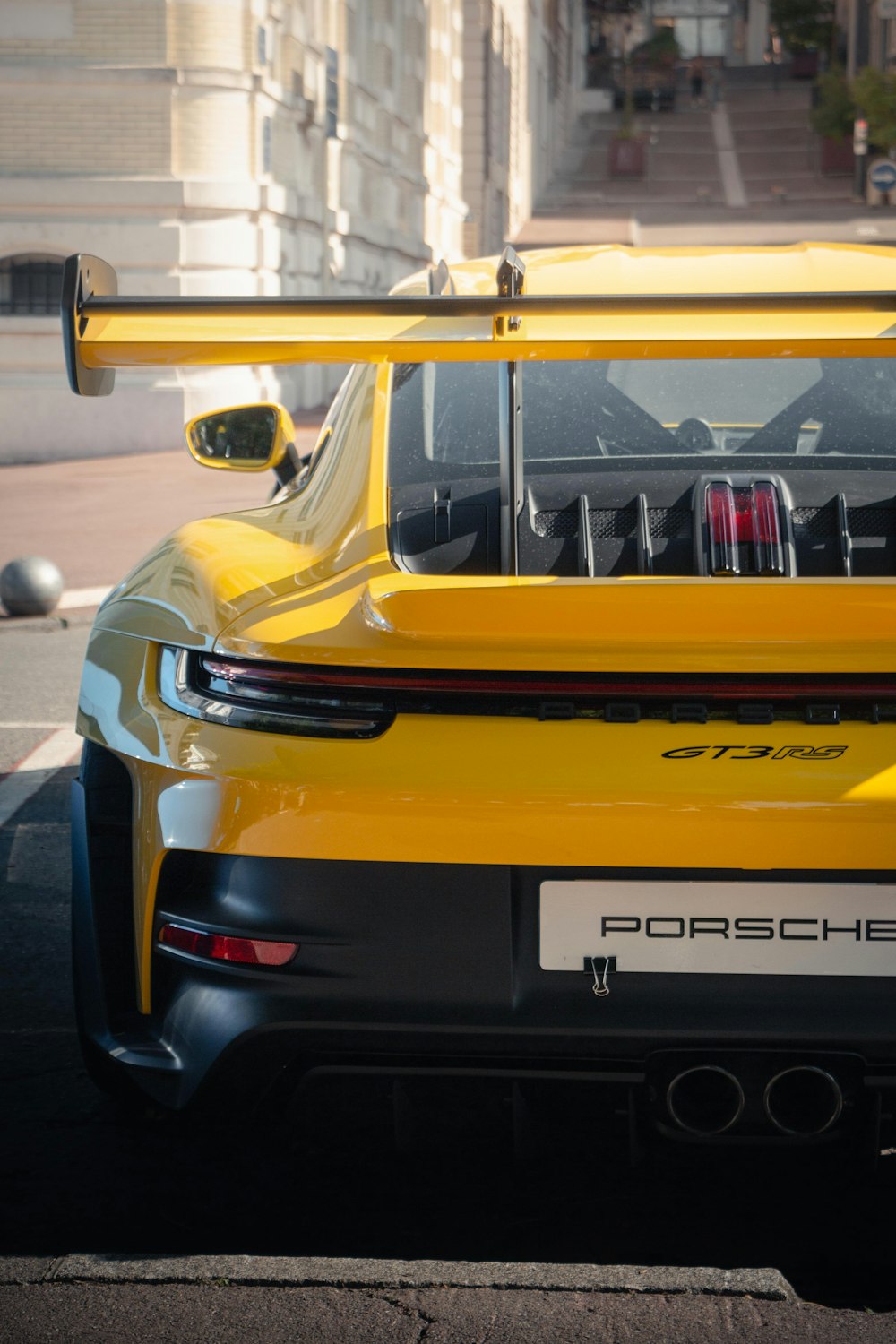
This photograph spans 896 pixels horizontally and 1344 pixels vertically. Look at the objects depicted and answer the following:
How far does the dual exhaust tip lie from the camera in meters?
2.32

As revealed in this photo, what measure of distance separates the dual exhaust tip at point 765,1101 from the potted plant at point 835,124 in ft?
182

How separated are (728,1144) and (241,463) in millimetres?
2114

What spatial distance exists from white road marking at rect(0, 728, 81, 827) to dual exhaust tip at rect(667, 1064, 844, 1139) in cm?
330

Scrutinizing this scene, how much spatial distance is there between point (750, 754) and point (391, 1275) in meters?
0.95

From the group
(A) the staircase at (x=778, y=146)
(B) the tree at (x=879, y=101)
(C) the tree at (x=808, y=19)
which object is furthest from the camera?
(C) the tree at (x=808, y=19)

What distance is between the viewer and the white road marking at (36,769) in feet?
18.0

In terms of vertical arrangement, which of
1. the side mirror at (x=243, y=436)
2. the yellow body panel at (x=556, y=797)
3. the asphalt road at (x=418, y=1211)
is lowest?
the asphalt road at (x=418, y=1211)

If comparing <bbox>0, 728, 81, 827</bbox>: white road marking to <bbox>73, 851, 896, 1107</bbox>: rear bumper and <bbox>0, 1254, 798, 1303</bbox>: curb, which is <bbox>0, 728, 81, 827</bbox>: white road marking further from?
<bbox>73, 851, 896, 1107</bbox>: rear bumper

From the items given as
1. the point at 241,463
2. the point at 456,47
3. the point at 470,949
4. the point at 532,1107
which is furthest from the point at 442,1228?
the point at 456,47

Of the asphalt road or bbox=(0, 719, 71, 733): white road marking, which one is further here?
bbox=(0, 719, 71, 733): white road marking

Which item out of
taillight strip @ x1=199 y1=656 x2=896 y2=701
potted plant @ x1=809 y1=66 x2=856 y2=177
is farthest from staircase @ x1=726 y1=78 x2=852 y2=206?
taillight strip @ x1=199 y1=656 x2=896 y2=701

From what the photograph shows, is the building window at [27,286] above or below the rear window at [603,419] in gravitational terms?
above

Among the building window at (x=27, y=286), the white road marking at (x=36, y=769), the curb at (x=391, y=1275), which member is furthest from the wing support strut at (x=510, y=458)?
the building window at (x=27, y=286)

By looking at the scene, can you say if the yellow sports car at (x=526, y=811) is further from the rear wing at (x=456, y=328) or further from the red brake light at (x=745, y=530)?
the red brake light at (x=745, y=530)
